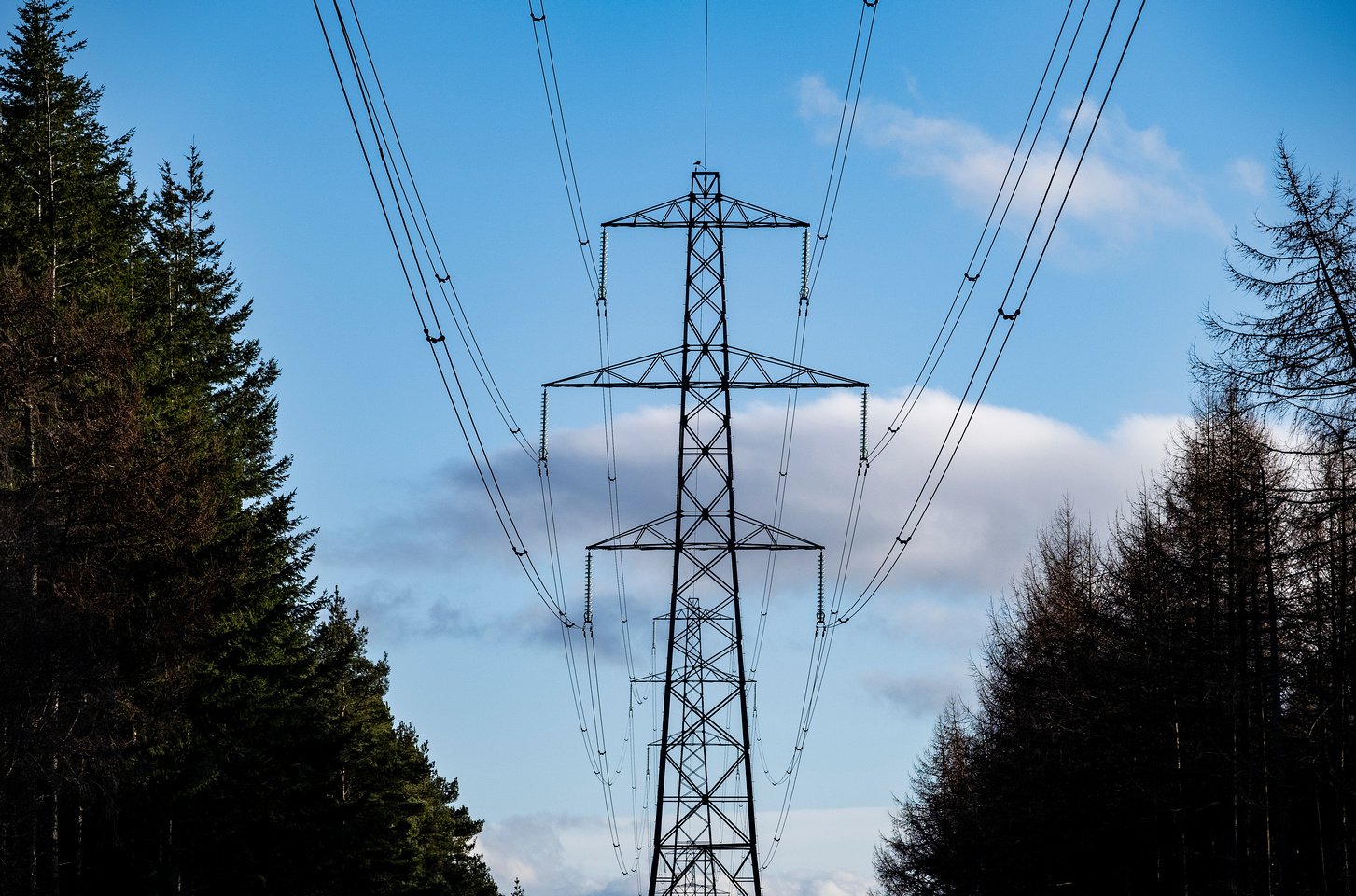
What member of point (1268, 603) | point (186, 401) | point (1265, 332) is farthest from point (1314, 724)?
point (186, 401)

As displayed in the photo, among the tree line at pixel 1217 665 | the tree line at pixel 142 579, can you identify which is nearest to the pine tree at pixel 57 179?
the tree line at pixel 142 579

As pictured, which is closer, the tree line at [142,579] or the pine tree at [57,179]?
the tree line at [142,579]

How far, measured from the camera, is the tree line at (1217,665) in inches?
949

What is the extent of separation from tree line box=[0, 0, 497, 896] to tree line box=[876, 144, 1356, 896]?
1931cm

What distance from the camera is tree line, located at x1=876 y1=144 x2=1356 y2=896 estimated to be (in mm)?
24109

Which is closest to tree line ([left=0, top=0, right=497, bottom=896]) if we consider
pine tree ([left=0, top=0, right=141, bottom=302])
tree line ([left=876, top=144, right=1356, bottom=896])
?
pine tree ([left=0, top=0, right=141, bottom=302])

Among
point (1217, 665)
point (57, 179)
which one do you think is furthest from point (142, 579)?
point (1217, 665)

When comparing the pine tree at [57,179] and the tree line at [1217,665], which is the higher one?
the pine tree at [57,179]

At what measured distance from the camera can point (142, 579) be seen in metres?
37.4

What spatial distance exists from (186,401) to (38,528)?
1866cm

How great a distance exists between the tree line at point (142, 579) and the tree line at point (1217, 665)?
19.3m

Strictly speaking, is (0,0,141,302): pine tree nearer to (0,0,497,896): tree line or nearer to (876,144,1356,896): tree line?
(0,0,497,896): tree line

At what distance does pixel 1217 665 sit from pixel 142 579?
23.5 meters

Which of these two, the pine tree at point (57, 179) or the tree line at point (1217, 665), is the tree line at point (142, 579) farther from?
the tree line at point (1217, 665)
